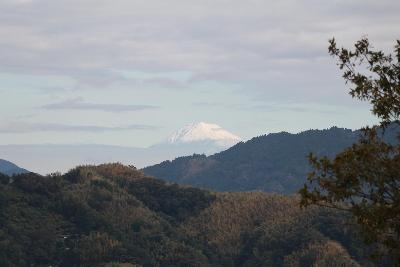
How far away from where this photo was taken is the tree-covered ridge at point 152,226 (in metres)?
137

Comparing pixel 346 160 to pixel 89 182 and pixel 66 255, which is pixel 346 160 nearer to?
pixel 66 255

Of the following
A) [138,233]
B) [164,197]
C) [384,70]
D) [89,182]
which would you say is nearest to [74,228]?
[138,233]

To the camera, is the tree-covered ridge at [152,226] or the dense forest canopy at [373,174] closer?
the dense forest canopy at [373,174]

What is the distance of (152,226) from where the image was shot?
510 feet

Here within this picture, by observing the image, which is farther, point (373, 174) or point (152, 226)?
point (152, 226)

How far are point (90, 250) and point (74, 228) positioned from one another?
567 inches

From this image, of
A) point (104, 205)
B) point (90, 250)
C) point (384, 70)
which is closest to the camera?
point (384, 70)

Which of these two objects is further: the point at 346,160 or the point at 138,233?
the point at 138,233

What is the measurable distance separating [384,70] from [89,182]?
14205 centimetres

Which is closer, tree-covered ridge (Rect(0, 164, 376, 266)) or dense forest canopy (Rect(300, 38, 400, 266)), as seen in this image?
dense forest canopy (Rect(300, 38, 400, 266))

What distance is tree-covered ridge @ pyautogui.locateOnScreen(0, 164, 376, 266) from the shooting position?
448ft

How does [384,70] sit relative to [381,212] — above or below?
above

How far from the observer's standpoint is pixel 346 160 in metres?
33.0

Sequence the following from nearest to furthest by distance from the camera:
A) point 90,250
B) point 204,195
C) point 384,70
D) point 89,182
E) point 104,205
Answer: point 384,70
point 90,250
point 104,205
point 89,182
point 204,195
